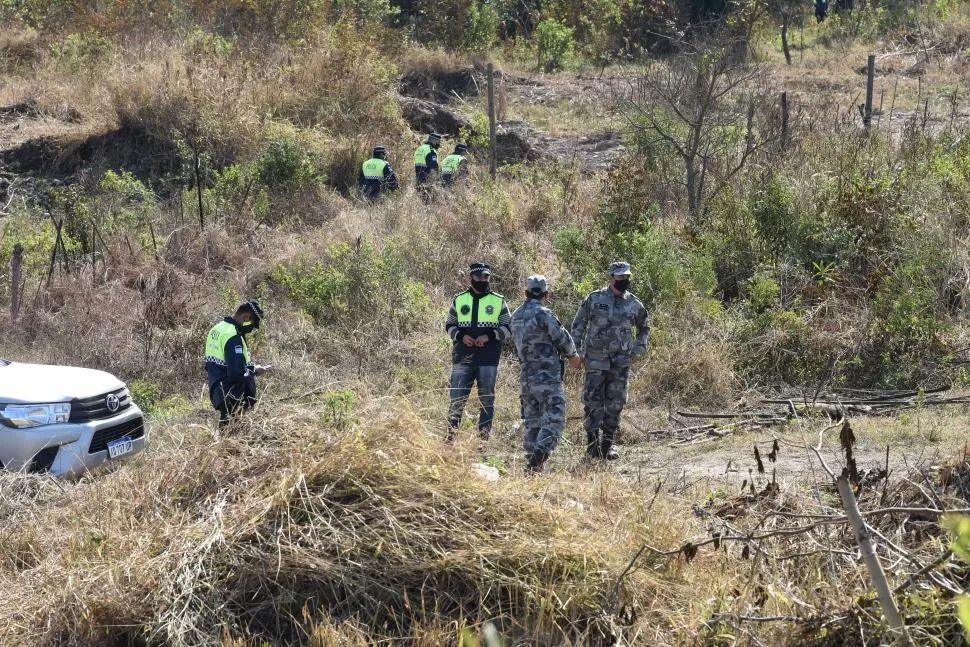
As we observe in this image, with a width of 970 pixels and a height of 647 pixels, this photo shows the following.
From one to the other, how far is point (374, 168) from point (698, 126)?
5109 millimetres

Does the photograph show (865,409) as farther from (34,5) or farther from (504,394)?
(34,5)

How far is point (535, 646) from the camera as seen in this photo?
17.3 ft

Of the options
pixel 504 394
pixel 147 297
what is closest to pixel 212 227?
pixel 147 297

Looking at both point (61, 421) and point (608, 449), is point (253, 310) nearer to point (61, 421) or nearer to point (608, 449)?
point (61, 421)

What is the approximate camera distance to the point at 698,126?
13867mm

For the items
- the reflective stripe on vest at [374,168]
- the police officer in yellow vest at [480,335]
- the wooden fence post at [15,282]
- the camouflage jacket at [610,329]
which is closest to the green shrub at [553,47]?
the reflective stripe on vest at [374,168]

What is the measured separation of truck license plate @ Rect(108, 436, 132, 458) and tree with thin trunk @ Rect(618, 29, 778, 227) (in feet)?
25.5

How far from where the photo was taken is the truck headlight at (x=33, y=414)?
7.86 meters

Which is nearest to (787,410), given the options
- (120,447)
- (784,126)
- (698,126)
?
(698,126)

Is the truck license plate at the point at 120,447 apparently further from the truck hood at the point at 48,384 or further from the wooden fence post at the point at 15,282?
the wooden fence post at the point at 15,282

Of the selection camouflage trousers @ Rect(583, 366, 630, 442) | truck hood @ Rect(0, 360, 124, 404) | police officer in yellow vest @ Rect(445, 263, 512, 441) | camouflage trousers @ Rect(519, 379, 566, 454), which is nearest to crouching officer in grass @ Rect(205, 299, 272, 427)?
truck hood @ Rect(0, 360, 124, 404)

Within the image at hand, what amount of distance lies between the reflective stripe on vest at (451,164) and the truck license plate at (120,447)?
870 centimetres

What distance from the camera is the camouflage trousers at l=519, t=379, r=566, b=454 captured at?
323 inches

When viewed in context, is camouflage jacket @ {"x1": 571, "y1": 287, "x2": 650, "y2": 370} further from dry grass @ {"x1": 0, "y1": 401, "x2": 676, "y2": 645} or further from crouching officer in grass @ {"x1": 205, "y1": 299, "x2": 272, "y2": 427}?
dry grass @ {"x1": 0, "y1": 401, "x2": 676, "y2": 645}
